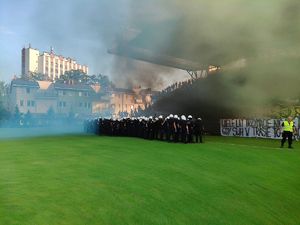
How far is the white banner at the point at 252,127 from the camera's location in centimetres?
1939

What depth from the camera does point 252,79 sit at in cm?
2144

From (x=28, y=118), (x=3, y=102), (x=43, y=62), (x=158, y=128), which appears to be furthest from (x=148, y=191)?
(x=3, y=102)

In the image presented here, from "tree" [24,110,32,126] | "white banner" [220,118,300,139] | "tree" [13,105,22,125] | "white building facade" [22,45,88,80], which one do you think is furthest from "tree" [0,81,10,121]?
"white banner" [220,118,300,139]

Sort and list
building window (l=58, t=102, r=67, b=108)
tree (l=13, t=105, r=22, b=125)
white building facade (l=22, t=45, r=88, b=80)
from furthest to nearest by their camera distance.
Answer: tree (l=13, t=105, r=22, b=125), building window (l=58, t=102, r=67, b=108), white building facade (l=22, t=45, r=88, b=80)

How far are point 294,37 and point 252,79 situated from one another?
4.12 meters

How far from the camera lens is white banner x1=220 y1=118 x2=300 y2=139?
19.4 metres

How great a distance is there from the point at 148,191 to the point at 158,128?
1217 cm

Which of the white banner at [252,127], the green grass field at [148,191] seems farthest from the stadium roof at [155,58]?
the green grass field at [148,191]

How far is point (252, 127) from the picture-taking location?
69.1ft

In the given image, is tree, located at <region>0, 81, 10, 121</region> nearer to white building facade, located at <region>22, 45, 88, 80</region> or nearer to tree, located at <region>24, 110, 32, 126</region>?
tree, located at <region>24, 110, 32, 126</region>

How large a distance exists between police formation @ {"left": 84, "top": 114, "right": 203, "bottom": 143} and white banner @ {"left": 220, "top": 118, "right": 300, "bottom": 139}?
3.66 metres

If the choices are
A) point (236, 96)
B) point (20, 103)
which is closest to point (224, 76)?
point (236, 96)

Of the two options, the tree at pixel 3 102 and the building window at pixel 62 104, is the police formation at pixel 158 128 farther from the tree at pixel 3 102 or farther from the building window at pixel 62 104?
the tree at pixel 3 102

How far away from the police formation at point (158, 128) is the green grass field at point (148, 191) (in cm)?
656
